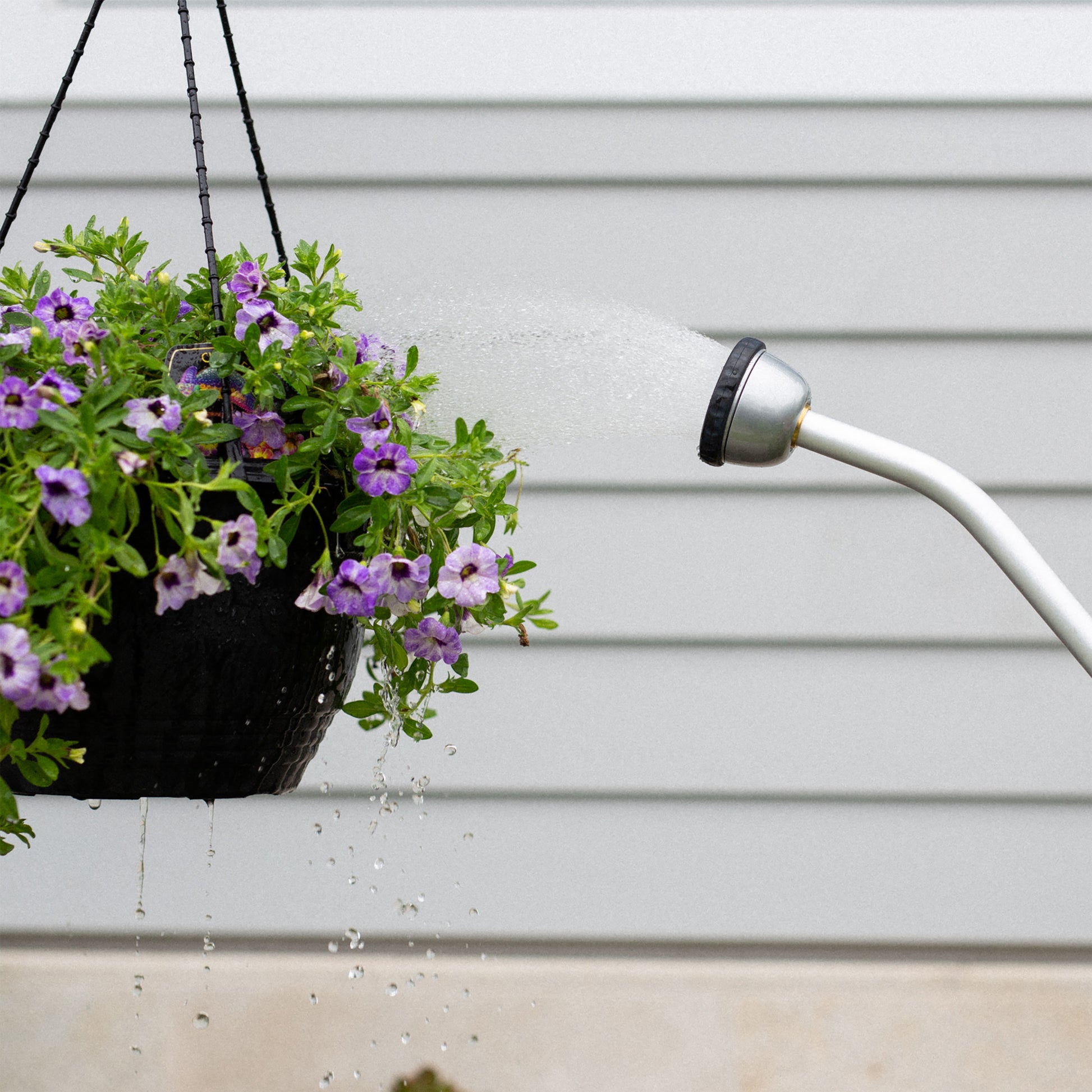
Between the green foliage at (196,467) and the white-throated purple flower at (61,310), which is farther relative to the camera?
the white-throated purple flower at (61,310)

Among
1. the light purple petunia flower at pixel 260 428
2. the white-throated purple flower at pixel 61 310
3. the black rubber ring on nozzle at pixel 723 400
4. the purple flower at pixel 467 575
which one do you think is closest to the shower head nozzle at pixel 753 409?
the black rubber ring on nozzle at pixel 723 400

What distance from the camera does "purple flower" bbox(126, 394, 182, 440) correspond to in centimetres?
62

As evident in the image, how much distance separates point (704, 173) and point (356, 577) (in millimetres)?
1103

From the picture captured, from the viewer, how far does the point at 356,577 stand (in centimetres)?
65

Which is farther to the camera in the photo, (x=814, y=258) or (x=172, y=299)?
(x=814, y=258)

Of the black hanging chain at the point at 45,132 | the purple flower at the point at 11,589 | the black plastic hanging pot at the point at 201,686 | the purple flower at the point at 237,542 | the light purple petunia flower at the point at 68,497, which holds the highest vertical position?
the black hanging chain at the point at 45,132

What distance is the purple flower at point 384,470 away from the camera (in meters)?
0.66

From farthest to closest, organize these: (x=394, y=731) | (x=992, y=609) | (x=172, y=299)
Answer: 1. (x=992, y=609)
2. (x=394, y=731)
3. (x=172, y=299)

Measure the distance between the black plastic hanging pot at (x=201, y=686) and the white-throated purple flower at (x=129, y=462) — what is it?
0.20 ft

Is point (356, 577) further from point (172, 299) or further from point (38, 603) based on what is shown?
point (172, 299)

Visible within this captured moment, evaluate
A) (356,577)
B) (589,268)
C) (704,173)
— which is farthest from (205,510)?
(704,173)

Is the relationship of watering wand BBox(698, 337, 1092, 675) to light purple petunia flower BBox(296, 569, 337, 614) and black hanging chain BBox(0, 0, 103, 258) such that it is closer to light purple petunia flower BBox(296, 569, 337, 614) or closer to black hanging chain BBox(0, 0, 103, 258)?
light purple petunia flower BBox(296, 569, 337, 614)

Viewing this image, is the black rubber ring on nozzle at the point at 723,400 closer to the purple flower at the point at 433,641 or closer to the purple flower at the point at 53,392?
the purple flower at the point at 433,641

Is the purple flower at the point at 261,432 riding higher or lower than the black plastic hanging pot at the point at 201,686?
higher
